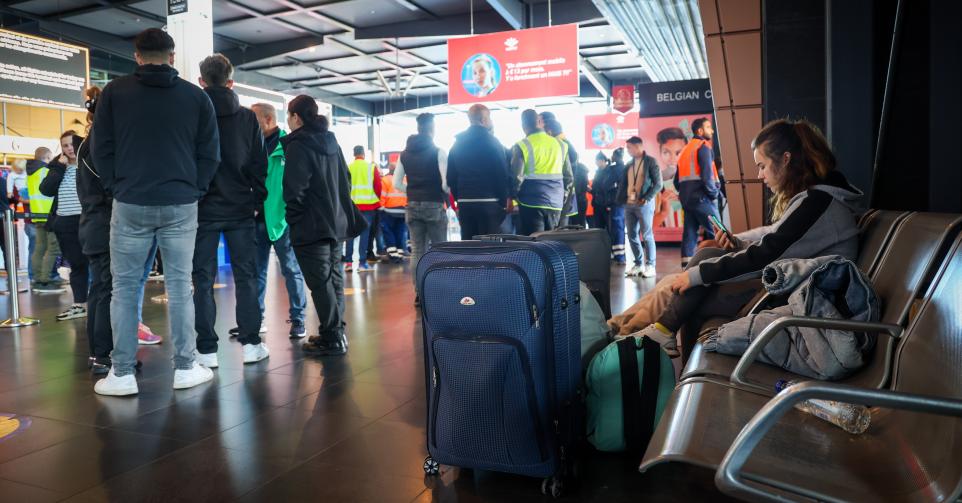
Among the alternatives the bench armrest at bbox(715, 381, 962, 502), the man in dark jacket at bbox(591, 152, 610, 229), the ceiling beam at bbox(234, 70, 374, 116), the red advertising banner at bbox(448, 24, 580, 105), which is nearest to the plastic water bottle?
the bench armrest at bbox(715, 381, 962, 502)

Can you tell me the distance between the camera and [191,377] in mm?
3475

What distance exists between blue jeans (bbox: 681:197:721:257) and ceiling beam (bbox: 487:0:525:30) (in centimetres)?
581

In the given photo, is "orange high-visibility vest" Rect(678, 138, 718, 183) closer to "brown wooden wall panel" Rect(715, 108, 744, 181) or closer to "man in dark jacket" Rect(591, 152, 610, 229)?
"brown wooden wall panel" Rect(715, 108, 744, 181)

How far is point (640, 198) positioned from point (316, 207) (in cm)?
464

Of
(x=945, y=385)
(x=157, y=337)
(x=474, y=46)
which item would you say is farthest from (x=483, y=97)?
Result: (x=945, y=385)

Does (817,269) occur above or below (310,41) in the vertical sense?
below

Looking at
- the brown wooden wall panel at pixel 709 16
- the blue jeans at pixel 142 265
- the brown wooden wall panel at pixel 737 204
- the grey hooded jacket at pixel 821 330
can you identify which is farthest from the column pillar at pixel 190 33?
the brown wooden wall panel at pixel 737 204

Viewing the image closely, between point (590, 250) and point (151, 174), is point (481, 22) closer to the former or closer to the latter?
point (590, 250)

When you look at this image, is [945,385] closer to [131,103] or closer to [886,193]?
[886,193]

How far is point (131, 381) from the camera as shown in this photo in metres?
3.36

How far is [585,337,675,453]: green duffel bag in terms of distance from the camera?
2.33 meters

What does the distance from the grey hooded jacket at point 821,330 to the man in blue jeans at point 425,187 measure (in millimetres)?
4086

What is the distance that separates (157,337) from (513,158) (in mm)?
3115

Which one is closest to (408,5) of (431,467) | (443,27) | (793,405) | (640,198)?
(443,27)
